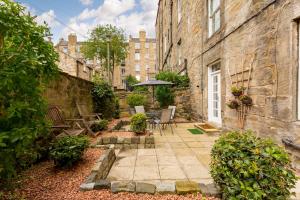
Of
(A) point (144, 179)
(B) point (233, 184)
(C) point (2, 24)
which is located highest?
(C) point (2, 24)

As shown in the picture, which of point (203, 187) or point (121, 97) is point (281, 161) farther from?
point (121, 97)

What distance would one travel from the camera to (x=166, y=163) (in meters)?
3.61

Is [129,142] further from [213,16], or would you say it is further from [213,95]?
[213,16]

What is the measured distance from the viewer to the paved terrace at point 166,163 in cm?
302

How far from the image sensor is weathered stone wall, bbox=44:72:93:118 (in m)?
4.41

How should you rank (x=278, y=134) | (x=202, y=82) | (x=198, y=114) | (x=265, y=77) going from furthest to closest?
(x=198, y=114), (x=202, y=82), (x=265, y=77), (x=278, y=134)

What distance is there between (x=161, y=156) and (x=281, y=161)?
245 cm

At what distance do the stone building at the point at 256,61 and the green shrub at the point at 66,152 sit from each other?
3.59m

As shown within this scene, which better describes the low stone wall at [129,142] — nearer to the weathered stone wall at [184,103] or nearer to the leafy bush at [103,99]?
the leafy bush at [103,99]

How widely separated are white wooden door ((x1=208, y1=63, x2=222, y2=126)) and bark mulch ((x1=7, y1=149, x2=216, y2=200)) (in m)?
4.98

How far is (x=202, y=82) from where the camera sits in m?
7.64

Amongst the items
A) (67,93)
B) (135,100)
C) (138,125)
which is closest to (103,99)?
(135,100)

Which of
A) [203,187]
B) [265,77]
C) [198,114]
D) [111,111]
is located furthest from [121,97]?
[203,187]

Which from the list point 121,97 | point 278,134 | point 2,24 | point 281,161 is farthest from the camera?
point 121,97
